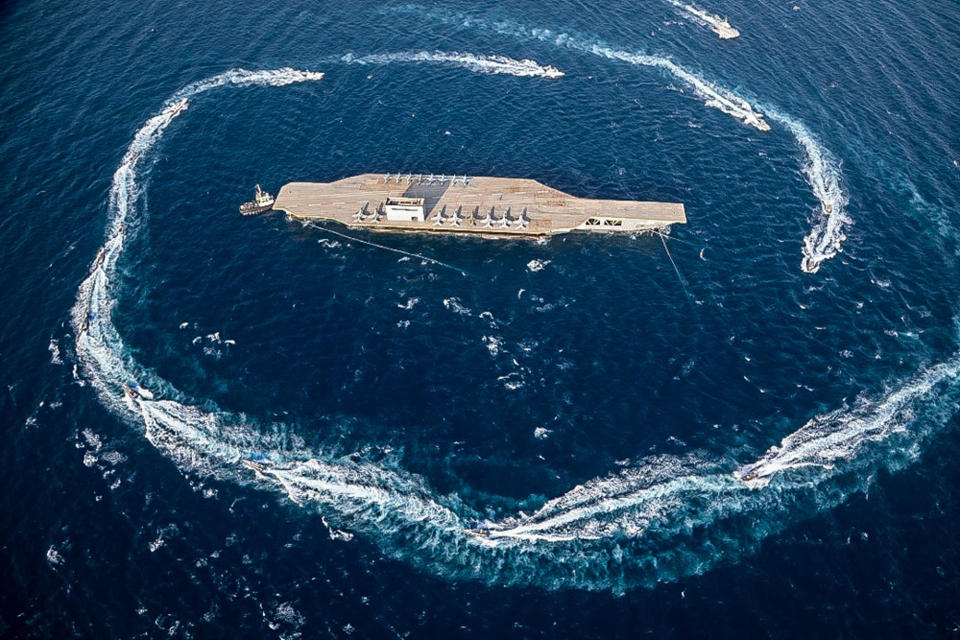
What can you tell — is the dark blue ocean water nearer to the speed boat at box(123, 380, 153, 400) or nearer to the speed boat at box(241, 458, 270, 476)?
the speed boat at box(123, 380, 153, 400)

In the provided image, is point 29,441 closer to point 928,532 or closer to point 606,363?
point 606,363

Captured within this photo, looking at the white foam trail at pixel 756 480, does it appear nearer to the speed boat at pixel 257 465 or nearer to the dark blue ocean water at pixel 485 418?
the dark blue ocean water at pixel 485 418

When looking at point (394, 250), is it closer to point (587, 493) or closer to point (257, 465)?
point (257, 465)

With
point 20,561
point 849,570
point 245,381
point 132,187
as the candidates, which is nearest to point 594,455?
point 849,570

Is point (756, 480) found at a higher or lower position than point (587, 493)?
lower

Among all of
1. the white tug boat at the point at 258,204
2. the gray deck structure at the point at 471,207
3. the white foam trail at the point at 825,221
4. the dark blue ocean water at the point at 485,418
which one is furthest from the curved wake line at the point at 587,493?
the gray deck structure at the point at 471,207

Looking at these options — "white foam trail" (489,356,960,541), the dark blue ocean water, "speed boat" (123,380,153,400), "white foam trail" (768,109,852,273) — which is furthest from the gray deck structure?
"white foam trail" (489,356,960,541)

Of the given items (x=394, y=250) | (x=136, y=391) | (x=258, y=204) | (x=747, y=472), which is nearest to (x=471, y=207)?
(x=394, y=250)
